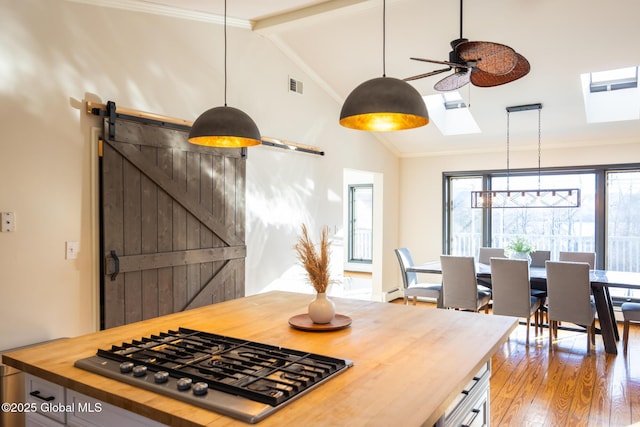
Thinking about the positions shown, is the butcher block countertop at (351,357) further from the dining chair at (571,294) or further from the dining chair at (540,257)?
the dining chair at (540,257)

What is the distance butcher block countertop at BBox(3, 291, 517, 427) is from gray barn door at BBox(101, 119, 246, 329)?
1.20 meters

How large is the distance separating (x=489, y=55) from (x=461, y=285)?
3321mm

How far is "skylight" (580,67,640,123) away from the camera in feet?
17.3

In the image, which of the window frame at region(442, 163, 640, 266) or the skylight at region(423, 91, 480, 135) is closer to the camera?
the window frame at region(442, 163, 640, 266)

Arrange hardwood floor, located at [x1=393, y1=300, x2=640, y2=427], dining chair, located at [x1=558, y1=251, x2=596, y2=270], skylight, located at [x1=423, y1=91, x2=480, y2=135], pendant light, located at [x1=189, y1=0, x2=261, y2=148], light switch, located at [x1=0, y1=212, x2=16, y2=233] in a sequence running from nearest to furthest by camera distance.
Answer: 1. pendant light, located at [x1=189, y1=0, x2=261, y2=148]
2. light switch, located at [x1=0, y1=212, x2=16, y2=233]
3. hardwood floor, located at [x1=393, y1=300, x2=640, y2=427]
4. dining chair, located at [x1=558, y1=251, x2=596, y2=270]
5. skylight, located at [x1=423, y1=91, x2=480, y2=135]

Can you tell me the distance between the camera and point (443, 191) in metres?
7.28

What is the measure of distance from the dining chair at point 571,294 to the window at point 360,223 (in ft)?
19.1

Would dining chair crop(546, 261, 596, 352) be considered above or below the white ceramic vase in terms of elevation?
below

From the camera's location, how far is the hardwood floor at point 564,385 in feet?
10.5

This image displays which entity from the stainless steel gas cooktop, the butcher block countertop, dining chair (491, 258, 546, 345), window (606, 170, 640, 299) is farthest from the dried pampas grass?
window (606, 170, 640, 299)

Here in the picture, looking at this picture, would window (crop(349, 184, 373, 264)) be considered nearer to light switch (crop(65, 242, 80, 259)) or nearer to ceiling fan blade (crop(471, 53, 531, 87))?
ceiling fan blade (crop(471, 53, 531, 87))

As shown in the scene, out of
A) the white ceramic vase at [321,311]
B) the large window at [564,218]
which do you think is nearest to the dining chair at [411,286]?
the large window at [564,218]

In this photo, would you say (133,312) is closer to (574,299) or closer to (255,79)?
(255,79)

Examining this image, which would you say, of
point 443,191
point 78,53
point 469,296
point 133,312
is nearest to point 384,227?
point 443,191
